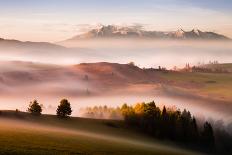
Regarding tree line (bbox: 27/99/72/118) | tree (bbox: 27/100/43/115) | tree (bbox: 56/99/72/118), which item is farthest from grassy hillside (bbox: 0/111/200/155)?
tree (bbox: 27/100/43/115)

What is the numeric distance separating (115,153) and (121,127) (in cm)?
7475

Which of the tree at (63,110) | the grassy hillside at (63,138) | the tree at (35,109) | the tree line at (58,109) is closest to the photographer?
the grassy hillside at (63,138)

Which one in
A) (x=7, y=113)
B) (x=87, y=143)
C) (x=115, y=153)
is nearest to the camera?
(x=115, y=153)

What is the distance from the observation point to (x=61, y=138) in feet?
382

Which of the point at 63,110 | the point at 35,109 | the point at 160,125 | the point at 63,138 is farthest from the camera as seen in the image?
the point at 160,125

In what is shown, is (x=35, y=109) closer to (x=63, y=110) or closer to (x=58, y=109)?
(x=58, y=109)

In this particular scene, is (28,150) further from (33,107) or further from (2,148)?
(33,107)

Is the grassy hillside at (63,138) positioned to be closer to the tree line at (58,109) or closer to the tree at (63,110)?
the tree at (63,110)

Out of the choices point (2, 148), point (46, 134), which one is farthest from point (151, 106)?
point (2, 148)

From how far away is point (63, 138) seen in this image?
116938mm

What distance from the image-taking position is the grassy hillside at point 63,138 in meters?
93.7

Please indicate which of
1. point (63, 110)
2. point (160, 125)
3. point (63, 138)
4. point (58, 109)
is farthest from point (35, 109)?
point (63, 138)

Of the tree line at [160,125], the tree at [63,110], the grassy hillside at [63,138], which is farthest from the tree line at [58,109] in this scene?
the tree line at [160,125]

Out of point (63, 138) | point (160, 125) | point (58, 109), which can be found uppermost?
point (58, 109)
